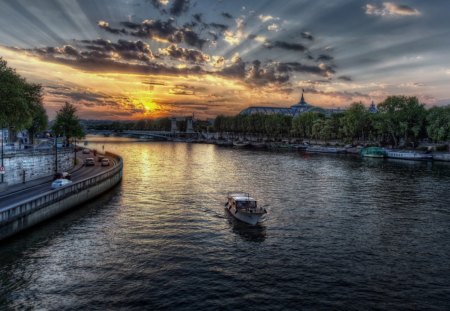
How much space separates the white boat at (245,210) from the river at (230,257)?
Answer: 3.30 ft

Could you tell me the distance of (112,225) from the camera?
142 ft

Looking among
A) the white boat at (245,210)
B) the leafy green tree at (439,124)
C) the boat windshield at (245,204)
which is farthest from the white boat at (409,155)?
the boat windshield at (245,204)

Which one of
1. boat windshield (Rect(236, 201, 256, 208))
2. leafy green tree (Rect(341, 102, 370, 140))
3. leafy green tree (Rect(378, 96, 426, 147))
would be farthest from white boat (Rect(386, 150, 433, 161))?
boat windshield (Rect(236, 201, 256, 208))

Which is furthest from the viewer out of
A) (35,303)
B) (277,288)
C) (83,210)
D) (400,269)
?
(83,210)

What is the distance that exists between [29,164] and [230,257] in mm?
44882

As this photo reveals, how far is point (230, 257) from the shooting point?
33250 mm

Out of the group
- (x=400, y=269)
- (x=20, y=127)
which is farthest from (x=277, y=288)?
(x=20, y=127)

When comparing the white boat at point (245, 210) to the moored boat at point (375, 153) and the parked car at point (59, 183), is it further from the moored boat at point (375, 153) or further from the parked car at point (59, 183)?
the moored boat at point (375, 153)

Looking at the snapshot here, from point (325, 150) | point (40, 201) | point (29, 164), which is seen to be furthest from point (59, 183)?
point (325, 150)

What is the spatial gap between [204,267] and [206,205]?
24369mm

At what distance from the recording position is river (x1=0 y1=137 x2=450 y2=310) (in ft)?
83.6

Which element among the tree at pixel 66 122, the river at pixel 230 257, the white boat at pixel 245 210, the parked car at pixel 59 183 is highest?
the tree at pixel 66 122

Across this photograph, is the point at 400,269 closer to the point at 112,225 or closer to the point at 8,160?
the point at 112,225

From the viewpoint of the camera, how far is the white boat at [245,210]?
42.9 metres
